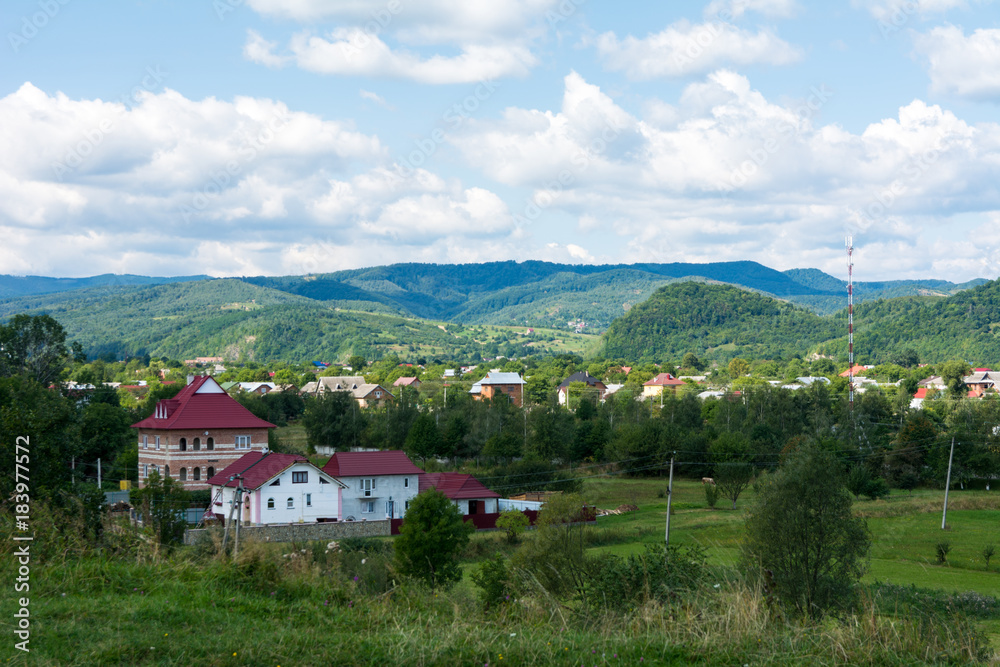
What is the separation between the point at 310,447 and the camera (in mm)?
66000

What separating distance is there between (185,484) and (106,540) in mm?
36363

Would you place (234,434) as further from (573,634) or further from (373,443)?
(573,634)

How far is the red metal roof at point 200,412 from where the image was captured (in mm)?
42625

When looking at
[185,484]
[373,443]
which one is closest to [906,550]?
[185,484]

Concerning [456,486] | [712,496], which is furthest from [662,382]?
[456,486]

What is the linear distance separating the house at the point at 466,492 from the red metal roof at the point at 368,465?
5.12ft

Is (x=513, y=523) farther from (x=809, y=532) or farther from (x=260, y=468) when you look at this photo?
(x=809, y=532)

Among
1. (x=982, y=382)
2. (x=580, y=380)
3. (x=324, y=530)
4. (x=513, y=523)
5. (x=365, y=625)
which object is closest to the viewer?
(x=365, y=625)

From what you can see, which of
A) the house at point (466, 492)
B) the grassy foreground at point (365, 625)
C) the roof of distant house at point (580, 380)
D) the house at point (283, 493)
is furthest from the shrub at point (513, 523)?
the roof of distant house at point (580, 380)

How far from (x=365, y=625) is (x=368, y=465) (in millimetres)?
35713

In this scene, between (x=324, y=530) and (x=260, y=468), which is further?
(x=260, y=468)

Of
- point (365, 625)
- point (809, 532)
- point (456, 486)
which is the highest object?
point (365, 625)

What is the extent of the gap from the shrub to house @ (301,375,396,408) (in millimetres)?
57289

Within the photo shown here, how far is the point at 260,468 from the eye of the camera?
3766 cm
